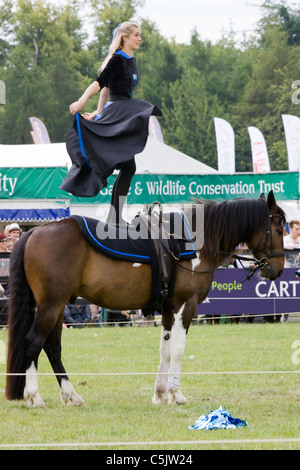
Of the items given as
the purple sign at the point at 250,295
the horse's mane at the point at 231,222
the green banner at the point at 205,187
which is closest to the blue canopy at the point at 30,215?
the green banner at the point at 205,187

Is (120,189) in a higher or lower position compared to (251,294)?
higher

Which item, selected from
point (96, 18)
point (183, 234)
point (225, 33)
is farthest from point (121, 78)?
point (225, 33)

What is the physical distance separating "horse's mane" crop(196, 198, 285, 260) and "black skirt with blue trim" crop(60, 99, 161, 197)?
110 cm

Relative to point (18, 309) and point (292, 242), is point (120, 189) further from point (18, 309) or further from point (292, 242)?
point (292, 242)

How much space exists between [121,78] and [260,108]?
58358 mm

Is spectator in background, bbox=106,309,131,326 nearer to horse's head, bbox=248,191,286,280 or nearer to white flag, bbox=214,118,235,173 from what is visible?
horse's head, bbox=248,191,286,280

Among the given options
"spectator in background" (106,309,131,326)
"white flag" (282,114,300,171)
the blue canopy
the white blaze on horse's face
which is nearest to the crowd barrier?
"spectator in background" (106,309,131,326)

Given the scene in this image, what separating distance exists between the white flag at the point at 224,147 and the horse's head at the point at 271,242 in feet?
103

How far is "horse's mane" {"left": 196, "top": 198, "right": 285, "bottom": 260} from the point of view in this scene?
8.08 metres

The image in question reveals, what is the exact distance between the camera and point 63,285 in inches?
295

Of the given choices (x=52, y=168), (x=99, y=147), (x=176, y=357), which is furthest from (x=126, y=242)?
(x=52, y=168)

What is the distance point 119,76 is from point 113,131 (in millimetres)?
557

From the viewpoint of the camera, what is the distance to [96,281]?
24.9 feet
